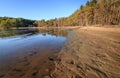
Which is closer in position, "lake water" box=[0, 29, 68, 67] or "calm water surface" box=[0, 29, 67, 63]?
"lake water" box=[0, 29, 68, 67]

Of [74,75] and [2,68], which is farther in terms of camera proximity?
[2,68]

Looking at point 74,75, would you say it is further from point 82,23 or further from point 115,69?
point 82,23

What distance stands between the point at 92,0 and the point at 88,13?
23805mm

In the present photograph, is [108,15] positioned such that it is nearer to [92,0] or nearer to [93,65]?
[92,0]

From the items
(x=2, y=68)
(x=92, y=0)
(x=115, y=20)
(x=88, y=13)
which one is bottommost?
(x=2, y=68)

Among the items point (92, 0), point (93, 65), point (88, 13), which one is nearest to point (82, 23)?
point (92, 0)

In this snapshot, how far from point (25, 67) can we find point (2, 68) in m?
1.74

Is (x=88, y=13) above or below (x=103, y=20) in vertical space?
above

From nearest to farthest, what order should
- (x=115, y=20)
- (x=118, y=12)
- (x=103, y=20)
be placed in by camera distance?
(x=118, y=12)
(x=115, y=20)
(x=103, y=20)

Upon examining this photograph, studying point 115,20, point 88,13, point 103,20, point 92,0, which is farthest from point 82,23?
point 115,20

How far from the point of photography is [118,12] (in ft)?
169

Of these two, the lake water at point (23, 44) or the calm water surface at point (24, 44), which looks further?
the calm water surface at point (24, 44)

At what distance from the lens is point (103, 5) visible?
58250 millimetres

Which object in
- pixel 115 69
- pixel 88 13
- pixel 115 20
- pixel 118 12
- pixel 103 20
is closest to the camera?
pixel 115 69
